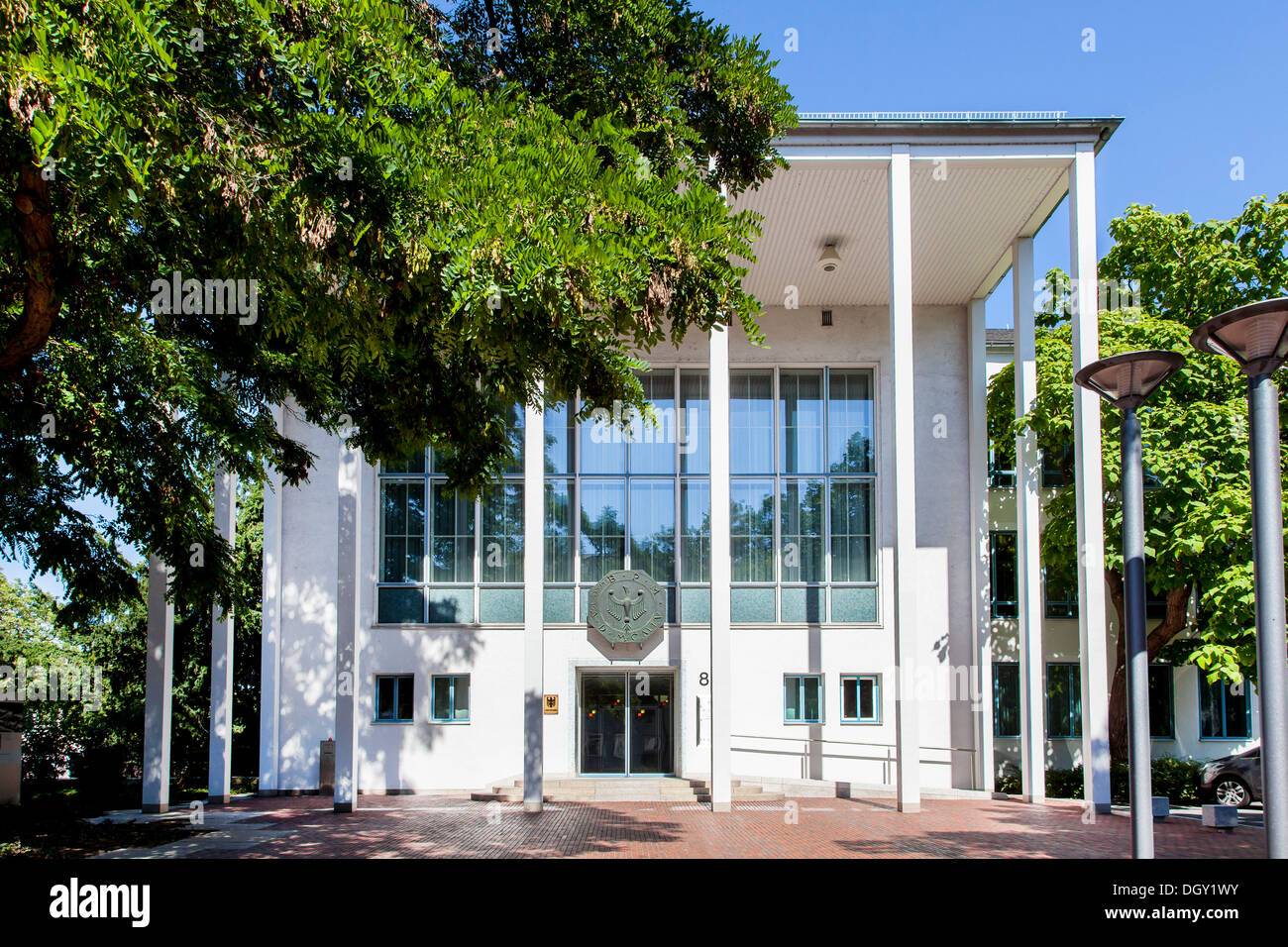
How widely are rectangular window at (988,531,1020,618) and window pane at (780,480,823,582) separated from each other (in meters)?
4.12

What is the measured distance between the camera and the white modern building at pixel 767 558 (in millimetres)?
19719

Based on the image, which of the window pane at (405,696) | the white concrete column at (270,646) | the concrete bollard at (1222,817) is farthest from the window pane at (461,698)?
the concrete bollard at (1222,817)

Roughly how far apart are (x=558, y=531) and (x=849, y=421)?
707 cm

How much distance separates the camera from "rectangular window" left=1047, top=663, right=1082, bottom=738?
897 inches

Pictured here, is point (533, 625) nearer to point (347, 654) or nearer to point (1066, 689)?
point (347, 654)

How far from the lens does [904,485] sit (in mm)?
17453

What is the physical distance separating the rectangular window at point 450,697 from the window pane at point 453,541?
206cm

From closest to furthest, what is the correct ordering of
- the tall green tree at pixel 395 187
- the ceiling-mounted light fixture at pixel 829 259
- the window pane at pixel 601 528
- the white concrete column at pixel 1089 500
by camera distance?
the tall green tree at pixel 395 187 → the white concrete column at pixel 1089 500 → the ceiling-mounted light fixture at pixel 829 259 → the window pane at pixel 601 528

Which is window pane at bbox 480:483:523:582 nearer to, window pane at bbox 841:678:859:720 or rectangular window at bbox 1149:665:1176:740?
window pane at bbox 841:678:859:720

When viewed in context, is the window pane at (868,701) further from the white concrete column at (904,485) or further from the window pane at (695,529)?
the window pane at (695,529)

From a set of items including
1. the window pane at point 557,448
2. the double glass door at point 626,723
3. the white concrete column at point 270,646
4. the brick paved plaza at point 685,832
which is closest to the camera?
the brick paved plaza at point 685,832

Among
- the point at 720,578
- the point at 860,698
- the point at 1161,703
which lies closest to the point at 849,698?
the point at 860,698
